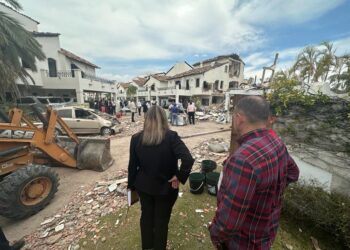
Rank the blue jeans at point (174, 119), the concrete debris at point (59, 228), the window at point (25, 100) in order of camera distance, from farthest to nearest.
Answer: the blue jeans at point (174, 119)
the window at point (25, 100)
the concrete debris at point (59, 228)

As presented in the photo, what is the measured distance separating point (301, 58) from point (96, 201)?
1579 cm

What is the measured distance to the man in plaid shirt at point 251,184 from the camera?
3.76ft

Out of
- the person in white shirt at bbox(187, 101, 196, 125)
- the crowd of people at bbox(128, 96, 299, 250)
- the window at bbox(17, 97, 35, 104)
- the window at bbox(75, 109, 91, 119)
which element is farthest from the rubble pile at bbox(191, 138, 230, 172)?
the window at bbox(17, 97, 35, 104)

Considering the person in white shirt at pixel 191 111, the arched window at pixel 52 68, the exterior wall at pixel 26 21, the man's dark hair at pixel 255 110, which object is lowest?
the person in white shirt at pixel 191 111

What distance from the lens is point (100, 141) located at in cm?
590

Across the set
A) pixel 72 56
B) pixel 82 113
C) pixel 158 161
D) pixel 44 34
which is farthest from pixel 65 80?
pixel 158 161

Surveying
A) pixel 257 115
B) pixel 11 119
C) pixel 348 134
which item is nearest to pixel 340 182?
pixel 348 134

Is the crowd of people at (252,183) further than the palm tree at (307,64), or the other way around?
the palm tree at (307,64)

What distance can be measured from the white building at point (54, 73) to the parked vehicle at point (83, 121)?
8.55 metres

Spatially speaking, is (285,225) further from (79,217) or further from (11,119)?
(11,119)

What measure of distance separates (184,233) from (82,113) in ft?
31.2

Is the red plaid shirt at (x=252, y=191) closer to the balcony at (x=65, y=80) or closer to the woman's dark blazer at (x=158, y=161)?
the woman's dark blazer at (x=158, y=161)

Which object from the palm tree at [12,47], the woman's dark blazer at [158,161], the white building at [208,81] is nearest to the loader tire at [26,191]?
the woman's dark blazer at [158,161]

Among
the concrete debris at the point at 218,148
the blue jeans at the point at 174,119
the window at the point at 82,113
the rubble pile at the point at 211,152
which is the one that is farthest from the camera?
the blue jeans at the point at 174,119
